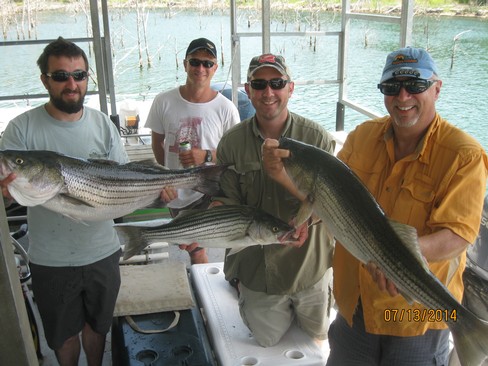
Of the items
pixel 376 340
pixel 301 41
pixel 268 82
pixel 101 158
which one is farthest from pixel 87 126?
pixel 301 41

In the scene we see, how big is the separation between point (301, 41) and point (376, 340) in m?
36.1

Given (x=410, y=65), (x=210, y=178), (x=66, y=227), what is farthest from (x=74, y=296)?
(x=410, y=65)

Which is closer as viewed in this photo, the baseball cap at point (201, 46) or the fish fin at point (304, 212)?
the fish fin at point (304, 212)

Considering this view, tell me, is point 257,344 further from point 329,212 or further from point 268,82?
point 268,82

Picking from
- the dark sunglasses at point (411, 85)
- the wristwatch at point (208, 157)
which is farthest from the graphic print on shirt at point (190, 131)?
the dark sunglasses at point (411, 85)

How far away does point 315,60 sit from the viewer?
103 ft

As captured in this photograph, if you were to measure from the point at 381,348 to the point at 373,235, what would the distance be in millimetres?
773

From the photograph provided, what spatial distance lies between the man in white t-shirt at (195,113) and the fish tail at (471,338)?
264 centimetres

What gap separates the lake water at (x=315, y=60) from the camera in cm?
2070

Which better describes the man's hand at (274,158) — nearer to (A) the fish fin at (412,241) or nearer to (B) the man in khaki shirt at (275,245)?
(B) the man in khaki shirt at (275,245)

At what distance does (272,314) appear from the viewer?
387cm

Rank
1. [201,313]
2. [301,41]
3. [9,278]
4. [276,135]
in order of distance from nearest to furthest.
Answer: [9,278] → [276,135] → [201,313] → [301,41]

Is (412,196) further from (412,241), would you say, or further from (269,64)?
(269,64)

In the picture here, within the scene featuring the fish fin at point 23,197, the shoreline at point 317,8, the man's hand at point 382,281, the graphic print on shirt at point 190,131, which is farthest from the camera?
the shoreline at point 317,8
